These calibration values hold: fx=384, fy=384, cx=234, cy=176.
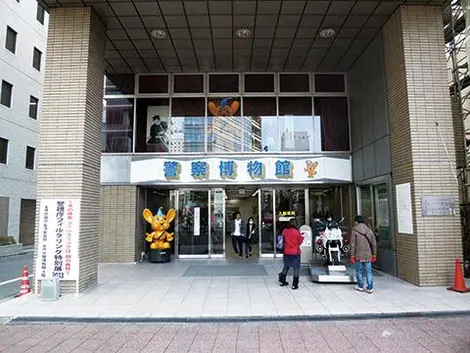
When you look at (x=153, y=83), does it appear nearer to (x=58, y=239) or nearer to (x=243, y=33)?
(x=243, y=33)

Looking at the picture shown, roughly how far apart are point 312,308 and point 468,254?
5583 millimetres

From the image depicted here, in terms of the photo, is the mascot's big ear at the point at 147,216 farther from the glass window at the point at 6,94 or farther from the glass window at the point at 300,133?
the glass window at the point at 6,94

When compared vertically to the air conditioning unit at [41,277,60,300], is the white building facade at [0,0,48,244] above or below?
above

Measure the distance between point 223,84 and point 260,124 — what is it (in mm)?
1985

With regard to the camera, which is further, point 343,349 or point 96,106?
point 96,106

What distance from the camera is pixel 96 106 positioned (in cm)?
973

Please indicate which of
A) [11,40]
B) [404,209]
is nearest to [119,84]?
[404,209]

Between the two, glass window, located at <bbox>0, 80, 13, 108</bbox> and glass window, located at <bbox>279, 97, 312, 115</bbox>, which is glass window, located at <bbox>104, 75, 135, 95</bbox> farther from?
glass window, located at <bbox>0, 80, 13, 108</bbox>

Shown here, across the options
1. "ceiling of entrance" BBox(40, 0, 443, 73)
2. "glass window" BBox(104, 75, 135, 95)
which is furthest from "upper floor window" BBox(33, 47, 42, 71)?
"ceiling of entrance" BBox(40, 0, 443, 73)

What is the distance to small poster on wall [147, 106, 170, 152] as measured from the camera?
13797mm

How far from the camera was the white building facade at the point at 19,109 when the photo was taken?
68.3 ft

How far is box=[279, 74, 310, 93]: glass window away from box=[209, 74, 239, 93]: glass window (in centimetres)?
167

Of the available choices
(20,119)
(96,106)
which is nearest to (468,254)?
A: (96,106)

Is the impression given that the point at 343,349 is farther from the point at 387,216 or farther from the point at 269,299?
the point at 387,216
